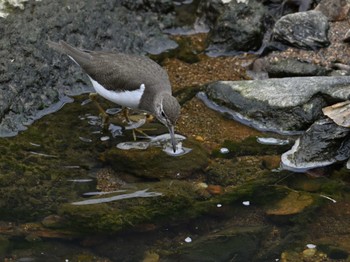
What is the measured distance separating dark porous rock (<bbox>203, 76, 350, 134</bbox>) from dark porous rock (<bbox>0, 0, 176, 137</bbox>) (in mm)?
1587

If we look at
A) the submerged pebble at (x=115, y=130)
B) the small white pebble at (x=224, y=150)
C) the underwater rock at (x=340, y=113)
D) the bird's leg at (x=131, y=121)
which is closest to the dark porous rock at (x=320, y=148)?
the underwater rock at (x=340, y=113)

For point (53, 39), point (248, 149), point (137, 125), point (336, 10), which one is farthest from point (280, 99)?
point (53, 39)

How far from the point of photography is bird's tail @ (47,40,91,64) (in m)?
7.69

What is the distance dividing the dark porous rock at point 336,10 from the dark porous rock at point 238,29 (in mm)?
773

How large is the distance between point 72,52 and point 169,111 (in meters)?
1.40

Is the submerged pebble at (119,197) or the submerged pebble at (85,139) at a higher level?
the submerged pebble at (85,139)

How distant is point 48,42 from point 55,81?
1.81 feet

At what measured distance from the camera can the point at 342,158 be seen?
280 inches

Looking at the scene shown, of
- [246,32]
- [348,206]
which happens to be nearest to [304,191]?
[348,206]

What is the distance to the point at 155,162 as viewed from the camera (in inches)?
277

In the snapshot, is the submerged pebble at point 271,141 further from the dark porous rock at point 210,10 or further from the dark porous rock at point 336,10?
the dark porous rock at point 210,10

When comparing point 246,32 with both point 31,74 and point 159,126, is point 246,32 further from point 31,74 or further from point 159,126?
point 31,74

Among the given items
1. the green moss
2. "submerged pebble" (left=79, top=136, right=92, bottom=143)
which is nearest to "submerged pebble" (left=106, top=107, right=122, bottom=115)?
"submerged pebble" (left=79, top=136, right=92, bottom=143)

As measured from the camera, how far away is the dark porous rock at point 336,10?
8.84 m
